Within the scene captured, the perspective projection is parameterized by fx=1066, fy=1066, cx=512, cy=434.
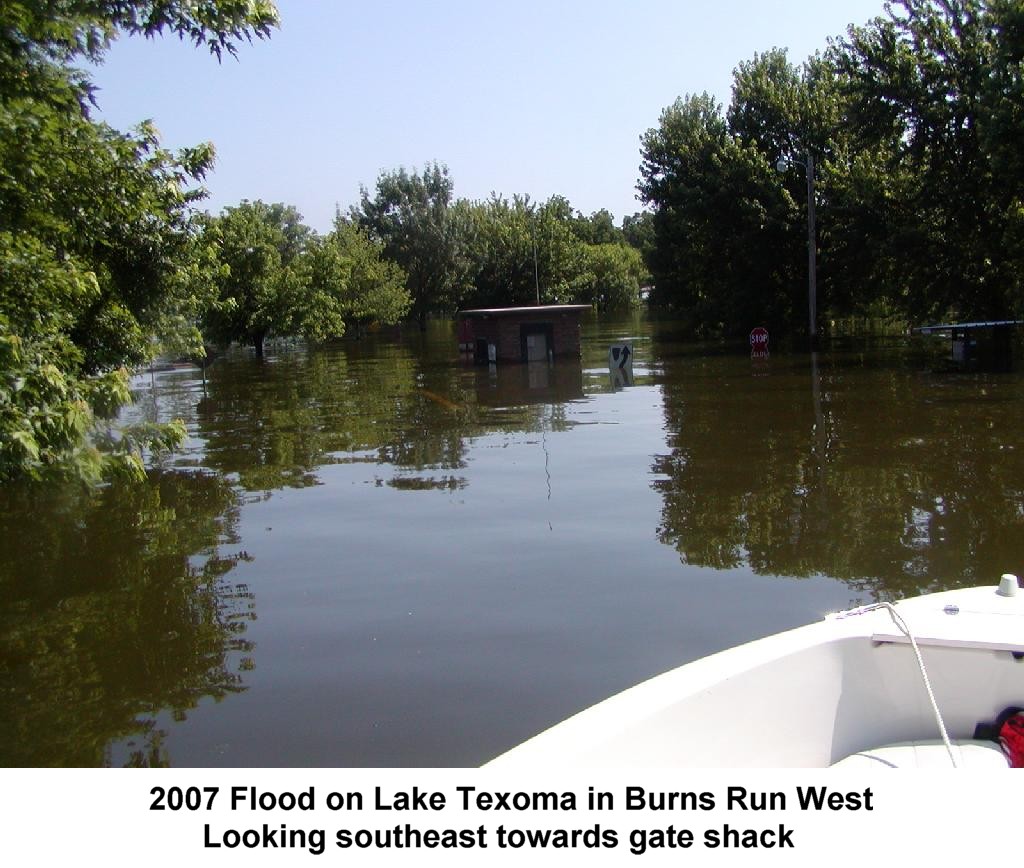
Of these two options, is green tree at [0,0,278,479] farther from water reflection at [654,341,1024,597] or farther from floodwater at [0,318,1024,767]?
water reflection at [654,341,1024,597]

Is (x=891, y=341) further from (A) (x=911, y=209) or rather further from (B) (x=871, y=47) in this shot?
(B) (x=871, y=47)

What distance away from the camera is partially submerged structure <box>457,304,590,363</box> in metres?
37.4

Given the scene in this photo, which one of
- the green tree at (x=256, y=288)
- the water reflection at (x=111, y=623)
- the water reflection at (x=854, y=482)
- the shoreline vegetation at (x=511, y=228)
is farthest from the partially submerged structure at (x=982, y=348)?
the green tree at (x=256, y=288)

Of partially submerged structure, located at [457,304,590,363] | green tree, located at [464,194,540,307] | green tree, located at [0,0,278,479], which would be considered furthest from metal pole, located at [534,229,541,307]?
green tree, located at [0,0,278,479]

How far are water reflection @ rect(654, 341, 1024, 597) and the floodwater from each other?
2.2 inches

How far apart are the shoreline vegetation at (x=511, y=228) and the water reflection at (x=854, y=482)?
18.9 feet

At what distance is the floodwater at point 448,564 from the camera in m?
6.51

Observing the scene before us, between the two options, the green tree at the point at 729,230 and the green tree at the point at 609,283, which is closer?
the green tree at the point at 729,230

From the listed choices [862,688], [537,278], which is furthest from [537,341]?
[537,278]

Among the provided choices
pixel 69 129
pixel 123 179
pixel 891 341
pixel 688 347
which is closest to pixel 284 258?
pixel 688 347

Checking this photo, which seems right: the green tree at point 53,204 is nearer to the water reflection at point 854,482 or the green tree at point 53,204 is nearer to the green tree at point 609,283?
the water reflection at point 854,482

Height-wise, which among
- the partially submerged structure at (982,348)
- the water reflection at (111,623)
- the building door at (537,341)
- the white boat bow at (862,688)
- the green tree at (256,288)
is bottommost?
the water reflection at (111,623)

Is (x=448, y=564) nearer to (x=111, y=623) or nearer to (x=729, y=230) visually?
(x=111, y=623)

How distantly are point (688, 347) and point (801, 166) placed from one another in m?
8.60
